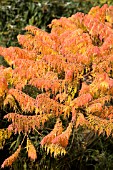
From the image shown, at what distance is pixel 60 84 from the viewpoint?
4469mm

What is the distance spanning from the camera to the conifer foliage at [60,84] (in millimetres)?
4340

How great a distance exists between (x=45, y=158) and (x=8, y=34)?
4403mm

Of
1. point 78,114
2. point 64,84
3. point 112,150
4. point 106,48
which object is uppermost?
point 106,48

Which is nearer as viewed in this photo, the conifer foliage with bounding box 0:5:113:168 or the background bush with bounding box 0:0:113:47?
the conifer foliage with bounding box 0:5:113:168

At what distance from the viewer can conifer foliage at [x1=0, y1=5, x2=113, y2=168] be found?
4340 mm

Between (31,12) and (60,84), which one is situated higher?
(31,12)

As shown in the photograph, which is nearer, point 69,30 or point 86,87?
point 86,87

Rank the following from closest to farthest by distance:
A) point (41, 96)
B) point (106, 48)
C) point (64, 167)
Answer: point (41, 96), point (106, 48), point (64, 167)

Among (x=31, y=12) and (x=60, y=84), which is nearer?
(x=60, y=84)

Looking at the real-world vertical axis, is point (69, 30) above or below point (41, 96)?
above

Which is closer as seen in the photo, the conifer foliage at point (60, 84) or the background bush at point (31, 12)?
the conifer foliage at point (60, 84)

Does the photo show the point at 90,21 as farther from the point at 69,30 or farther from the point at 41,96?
the point at 41,96

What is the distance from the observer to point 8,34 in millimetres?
8891

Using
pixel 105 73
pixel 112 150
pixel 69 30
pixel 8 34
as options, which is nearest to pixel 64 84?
pixel 105 73
